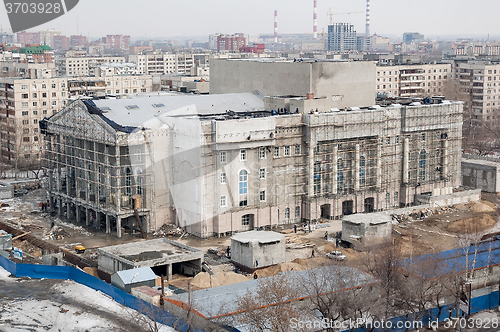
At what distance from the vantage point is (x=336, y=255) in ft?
164

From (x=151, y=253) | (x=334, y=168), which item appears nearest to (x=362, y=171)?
(x=334, y=168)

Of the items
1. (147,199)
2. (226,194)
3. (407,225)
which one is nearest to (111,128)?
(147,199)

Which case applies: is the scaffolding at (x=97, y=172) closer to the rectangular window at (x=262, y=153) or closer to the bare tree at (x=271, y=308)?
the rectangular window at (x=262, y=153)

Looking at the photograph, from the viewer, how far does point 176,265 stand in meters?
49.2

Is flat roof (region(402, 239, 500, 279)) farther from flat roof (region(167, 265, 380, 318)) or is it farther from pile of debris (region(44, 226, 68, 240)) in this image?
pile of debris (region(44, 226, 68, 240))

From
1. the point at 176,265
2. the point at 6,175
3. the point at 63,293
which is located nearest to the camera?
the point at 63,293

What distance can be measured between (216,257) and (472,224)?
2190 centimetres

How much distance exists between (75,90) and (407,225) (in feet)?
188

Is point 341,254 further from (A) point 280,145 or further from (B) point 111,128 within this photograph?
(B) point 111,128

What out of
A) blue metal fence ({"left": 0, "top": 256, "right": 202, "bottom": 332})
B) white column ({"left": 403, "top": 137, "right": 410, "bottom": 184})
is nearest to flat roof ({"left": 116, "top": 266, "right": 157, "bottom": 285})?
blue metal fence ({"left": 0, "top": 256, "right": 202, "bottom": 332})

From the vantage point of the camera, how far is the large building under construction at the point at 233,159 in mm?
56219

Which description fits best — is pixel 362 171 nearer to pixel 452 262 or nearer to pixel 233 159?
pixel 233 159

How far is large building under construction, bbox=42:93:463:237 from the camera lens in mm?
56219

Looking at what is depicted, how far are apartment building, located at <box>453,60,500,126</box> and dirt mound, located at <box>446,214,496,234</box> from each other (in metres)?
62.3
